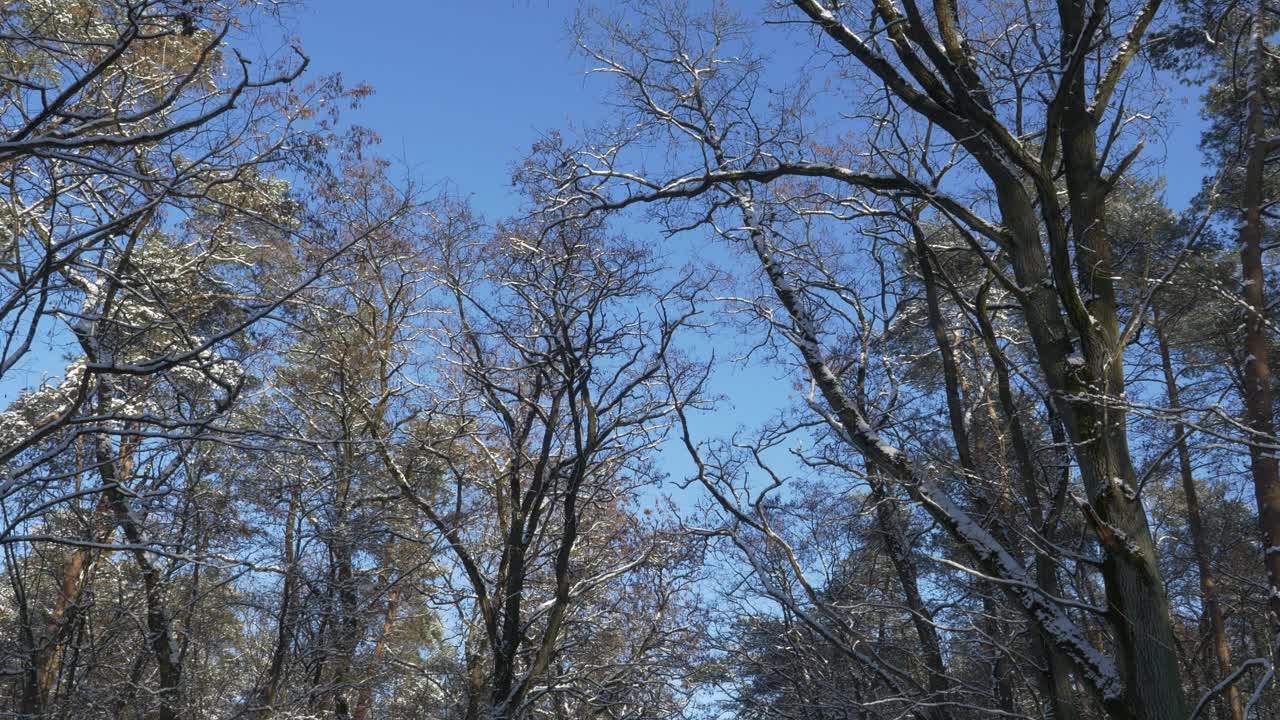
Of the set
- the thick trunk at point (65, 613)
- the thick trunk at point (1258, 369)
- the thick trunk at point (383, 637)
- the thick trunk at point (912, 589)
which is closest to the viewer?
the thick trunk at point (1258, 369)

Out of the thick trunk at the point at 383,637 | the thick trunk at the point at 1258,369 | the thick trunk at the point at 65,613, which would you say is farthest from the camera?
the thick trunk at the point at 383,637

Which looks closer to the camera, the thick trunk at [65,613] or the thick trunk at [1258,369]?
the thick trunk at [1258,369]

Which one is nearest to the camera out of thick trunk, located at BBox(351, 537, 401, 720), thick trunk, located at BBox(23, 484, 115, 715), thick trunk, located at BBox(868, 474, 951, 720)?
thick trunk, located at BBox(868, 474, 951, 720)

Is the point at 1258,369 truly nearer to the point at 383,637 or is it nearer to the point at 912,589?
the point at 912,589

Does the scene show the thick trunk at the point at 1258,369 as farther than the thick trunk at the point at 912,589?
No

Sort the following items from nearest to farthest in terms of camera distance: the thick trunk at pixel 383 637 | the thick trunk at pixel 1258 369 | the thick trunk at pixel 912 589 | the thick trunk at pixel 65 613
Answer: the thick trunk at pixel 1258 369
the thick trunk at pixel 912 589
the thick trunk at pixel 65 613
the thick trunk at pixel 383 637

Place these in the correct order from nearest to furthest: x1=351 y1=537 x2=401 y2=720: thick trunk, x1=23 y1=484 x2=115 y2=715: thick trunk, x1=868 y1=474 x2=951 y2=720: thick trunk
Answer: x1=868 y1=474 x2=951 y2=720: thick trunk, x1=23 y1=484 x2=115 y2=715: thick trunk, x1=351 y1=537 x2=401 y2=720: thick trunk

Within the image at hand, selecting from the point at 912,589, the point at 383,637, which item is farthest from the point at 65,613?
the point at 912,589

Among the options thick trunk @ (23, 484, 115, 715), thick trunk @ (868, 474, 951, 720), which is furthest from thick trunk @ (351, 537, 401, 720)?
thick trunk @ (868, 474, 951, 720)

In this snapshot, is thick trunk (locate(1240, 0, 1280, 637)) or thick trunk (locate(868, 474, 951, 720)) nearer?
thick trunk (locate(1240, 0, 1280, 637))

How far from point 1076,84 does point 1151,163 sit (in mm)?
1288

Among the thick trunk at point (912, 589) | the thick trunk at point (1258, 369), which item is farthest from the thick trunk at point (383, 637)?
the thick trunk at point (1258, 369)

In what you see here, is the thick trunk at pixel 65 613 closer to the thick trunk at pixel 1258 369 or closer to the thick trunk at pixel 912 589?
the thick trunk at pixel 912 589

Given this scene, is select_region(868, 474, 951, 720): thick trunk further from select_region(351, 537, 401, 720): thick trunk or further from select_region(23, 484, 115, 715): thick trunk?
select_region(23, 484, 115, 715): thick trunk
